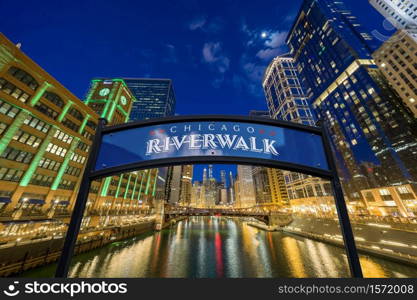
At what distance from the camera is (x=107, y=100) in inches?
2048

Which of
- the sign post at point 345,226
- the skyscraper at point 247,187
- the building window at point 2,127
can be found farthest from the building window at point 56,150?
the skyscraper at point 247,187

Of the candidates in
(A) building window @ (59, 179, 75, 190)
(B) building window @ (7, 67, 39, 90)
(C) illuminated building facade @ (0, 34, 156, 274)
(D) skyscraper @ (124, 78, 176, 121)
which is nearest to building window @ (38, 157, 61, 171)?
(C) illuminated building facade @ (0, 34, 156, 274)

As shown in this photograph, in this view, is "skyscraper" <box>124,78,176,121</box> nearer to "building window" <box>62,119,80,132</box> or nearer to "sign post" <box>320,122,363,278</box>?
"building window" <box>62,119,80,132</box>

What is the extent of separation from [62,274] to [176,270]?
23328 mm

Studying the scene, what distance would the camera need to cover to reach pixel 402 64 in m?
55.8

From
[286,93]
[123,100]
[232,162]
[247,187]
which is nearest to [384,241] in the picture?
[232,162]

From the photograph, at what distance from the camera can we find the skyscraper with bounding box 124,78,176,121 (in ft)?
429

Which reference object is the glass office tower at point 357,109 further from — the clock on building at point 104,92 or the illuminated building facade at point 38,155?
the clock on building at point 104,92

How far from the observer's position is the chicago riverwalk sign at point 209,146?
3676mm

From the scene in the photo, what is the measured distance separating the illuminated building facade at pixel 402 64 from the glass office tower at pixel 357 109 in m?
3.08

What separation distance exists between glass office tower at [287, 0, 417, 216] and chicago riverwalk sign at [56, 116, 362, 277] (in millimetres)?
70268

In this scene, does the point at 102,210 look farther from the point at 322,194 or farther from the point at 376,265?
the point at 322,194

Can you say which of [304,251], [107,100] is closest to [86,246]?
[304,251]

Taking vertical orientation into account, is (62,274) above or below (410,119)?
below
